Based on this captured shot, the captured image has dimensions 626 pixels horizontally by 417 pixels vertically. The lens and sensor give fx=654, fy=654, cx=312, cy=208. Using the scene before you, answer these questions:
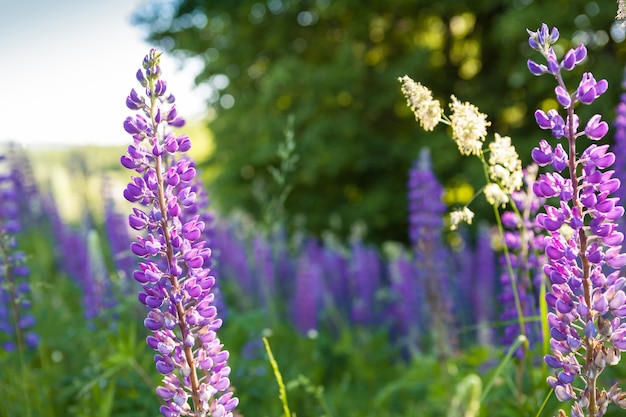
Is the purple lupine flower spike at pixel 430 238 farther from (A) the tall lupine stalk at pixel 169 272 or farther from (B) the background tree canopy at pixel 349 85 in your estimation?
(B) the background tree canopy at pixel 349 85

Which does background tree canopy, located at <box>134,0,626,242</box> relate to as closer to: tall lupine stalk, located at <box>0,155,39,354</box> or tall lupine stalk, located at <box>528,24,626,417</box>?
tall lupine stalk, located at <box>0,155,39,354</box>

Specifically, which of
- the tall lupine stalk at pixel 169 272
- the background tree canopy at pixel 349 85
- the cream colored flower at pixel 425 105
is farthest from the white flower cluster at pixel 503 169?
the background tree canopy at pixel 349 85

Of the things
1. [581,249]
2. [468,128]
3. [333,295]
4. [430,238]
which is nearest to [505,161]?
[468,128]

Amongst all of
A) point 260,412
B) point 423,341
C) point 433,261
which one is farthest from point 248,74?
point 260,412

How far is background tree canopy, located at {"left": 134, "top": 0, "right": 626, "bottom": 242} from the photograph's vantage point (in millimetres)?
9664

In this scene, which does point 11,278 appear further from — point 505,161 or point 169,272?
point 505,161

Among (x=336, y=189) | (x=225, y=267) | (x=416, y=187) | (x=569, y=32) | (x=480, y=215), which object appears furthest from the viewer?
(x=336, y=189)

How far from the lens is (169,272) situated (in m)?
1.85

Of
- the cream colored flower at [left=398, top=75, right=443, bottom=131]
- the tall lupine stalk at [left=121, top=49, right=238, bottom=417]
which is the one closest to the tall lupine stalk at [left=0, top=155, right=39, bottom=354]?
the tall lupine stalk at [left=121, top=49, right=238, bottom=417]

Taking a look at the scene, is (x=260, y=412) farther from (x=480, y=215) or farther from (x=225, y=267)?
(x=480, y=215)

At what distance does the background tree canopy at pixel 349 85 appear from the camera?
9664 millimetres

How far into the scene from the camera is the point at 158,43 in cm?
1252

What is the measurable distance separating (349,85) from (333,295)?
3.97 metres

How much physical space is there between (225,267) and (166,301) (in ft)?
22.6
